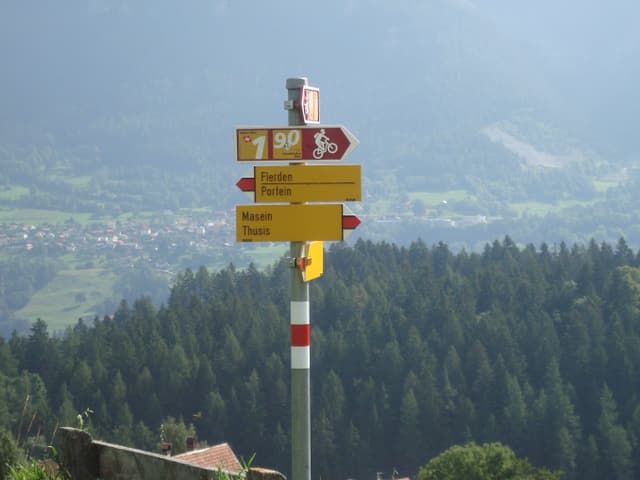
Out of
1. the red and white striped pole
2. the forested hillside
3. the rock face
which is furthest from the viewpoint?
the forested hillside

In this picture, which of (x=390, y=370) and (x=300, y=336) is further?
(x=390, y=370)

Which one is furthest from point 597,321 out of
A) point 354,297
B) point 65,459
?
point 65,459

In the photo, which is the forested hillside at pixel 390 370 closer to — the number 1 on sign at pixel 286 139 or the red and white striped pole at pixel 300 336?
the red and white striped pole at pixel 300 336

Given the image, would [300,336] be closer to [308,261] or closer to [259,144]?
[308,261]

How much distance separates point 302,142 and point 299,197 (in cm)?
43

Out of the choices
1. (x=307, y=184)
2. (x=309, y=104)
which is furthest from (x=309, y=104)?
(x=307, y=184)

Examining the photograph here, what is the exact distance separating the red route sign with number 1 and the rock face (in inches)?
92.6

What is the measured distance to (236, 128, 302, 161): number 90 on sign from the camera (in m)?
9.24

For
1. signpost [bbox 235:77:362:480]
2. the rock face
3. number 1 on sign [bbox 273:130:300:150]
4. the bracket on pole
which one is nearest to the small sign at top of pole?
signpost [bbox 235:77:362:480]

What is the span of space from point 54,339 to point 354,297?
100.0 ft

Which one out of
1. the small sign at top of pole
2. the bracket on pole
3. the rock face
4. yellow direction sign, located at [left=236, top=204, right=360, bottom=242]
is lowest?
the rock face

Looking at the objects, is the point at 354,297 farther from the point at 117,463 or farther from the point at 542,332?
the point at 117,463

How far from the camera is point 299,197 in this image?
9383mm

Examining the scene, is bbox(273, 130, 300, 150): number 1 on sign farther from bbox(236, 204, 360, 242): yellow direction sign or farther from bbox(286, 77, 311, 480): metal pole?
bbox(236, 204, 360, 242): yellow direction sign
